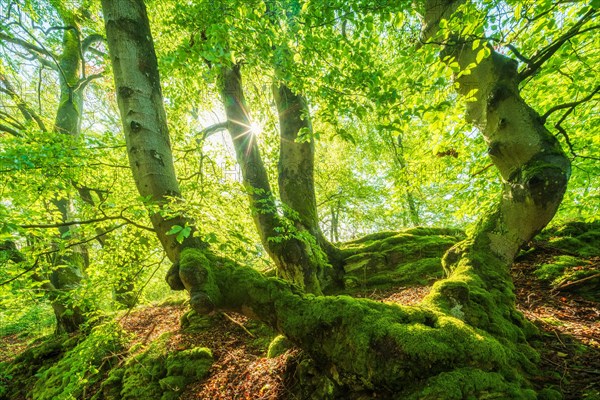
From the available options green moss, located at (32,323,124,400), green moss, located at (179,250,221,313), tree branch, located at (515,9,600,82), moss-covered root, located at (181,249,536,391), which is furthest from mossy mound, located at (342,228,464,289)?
green moss, located at (32,323,124,400)

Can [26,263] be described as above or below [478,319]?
above

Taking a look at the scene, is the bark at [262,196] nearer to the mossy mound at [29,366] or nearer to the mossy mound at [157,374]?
the mossy mound at [157,374]

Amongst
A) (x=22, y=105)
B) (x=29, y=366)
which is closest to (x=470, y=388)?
(x=29, y=366)

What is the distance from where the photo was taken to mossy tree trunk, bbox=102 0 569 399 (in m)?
1.93

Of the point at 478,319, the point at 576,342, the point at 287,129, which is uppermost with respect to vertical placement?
the point at 287,129

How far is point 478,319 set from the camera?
265cm

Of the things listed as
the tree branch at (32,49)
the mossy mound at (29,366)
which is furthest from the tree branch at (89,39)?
the mossy mound at (29,366)

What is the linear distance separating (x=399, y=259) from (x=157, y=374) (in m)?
5.11

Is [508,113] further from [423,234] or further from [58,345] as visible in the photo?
[58,345]

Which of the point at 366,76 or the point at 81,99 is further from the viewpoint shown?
the point at 81,99

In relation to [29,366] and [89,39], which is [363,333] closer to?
[29,366]

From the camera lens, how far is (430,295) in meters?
2.85

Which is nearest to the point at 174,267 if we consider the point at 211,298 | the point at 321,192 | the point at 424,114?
the point at 211,298

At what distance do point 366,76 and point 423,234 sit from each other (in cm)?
559
